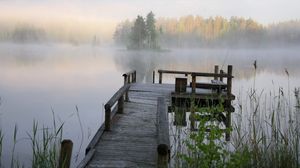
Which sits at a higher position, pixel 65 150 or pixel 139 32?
pixel 139 32

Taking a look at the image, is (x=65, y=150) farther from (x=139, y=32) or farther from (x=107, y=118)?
(x=139, y=32)

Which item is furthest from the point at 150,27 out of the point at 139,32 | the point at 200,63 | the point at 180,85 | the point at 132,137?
the point at 132,137

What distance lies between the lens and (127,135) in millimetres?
6824

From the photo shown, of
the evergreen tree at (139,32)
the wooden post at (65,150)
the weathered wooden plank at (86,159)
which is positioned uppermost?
the evergreen tree at (139,32)

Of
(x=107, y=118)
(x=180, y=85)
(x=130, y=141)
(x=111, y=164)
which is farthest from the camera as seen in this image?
(x=180, y=85)

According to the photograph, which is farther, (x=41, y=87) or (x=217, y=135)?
(x=41, y=87)

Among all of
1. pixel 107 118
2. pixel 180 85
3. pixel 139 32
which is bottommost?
pixel 107 118

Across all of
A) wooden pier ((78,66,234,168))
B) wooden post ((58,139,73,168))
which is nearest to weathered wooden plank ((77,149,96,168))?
wooden pier ((78,66,234,168))

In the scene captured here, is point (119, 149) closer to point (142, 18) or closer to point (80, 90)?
point (80, 90)

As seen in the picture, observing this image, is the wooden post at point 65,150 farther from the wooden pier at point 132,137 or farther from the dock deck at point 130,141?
the dock deck at point 130,141

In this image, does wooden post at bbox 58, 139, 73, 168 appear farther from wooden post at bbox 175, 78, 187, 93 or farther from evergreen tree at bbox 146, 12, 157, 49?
evergreen tree at bbox 146, 12, 157, 49

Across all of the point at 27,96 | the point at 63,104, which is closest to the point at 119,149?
the point at 63,104

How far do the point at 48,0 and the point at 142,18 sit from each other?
180 ft

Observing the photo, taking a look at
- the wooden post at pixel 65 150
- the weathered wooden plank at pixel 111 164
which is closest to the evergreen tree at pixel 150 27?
the weathered wooden plank at pixel 111 164
